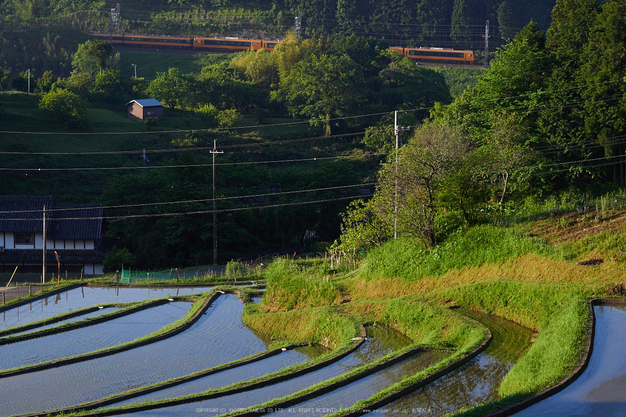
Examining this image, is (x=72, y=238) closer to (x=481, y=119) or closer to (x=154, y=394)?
(x=481, y=119)

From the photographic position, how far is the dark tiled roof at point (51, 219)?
37125mm

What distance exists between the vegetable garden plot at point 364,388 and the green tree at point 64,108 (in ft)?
156

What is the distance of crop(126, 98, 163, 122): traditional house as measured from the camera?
61.9 m

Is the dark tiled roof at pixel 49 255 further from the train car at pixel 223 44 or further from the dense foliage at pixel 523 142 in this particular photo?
the train car at pixel 223 44

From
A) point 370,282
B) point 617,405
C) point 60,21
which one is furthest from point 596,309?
point 60,21

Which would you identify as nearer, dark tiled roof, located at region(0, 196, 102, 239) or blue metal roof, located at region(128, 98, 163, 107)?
dark tiled roof, located at region(0, 196, 102, 239)

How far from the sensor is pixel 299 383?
13656mm

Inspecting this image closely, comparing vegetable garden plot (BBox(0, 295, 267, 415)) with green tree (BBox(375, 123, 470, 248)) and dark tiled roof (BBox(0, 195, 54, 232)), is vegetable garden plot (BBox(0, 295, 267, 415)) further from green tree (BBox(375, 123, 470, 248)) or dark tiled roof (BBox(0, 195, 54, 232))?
dark tiled roof (BBox(0, 195, 54, 232))

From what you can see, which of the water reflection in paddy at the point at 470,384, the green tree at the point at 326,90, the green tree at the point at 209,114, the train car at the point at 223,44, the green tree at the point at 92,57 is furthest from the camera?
the train car at the point at 223,44

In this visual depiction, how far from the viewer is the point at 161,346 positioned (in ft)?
60.9

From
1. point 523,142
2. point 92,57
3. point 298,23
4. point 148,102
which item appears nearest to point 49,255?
point 523,142

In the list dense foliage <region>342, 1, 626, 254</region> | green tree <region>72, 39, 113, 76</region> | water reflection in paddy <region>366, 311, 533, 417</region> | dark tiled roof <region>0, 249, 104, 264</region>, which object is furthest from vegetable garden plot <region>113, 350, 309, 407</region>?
green tree <region>72, 39, 113, 76</region>

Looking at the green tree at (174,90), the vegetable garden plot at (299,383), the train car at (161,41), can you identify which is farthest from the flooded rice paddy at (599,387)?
the train car at (161,41)

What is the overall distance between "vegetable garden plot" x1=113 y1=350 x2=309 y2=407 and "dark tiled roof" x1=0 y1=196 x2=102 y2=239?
23212 millimetres
